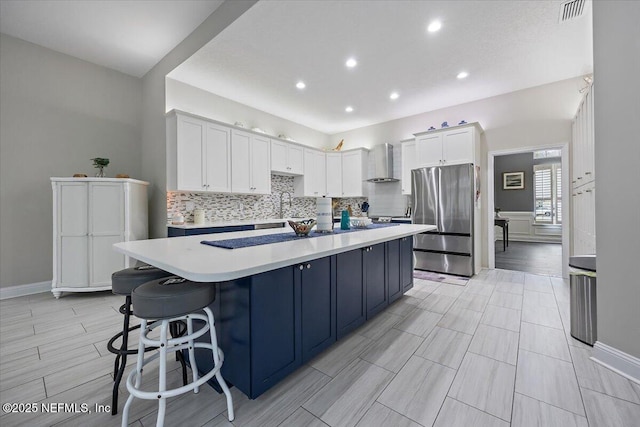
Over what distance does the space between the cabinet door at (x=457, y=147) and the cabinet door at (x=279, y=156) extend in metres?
2.89

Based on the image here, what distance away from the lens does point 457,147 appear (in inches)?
168

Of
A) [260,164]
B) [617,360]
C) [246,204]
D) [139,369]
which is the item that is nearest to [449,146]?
[260,164]

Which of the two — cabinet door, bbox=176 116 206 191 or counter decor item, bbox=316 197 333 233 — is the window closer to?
counter decor item, bbox=316 197 333 233

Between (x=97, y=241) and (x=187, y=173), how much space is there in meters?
1.42

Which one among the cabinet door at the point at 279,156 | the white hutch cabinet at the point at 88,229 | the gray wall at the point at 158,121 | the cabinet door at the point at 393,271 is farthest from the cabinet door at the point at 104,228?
the cabinet door at the point at 393,271

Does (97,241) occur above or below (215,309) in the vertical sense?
above

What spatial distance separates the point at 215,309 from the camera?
1615mm

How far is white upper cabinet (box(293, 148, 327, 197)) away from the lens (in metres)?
5.54

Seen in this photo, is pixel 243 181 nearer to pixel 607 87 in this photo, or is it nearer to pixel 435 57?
pixel 435 57

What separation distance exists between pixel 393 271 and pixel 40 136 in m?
4.95

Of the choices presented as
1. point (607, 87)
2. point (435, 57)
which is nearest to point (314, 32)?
point (435, 57)

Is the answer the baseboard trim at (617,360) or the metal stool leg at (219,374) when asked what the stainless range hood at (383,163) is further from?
the metal stool leg at (219,374)

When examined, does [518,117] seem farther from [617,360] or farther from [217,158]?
[217,158]

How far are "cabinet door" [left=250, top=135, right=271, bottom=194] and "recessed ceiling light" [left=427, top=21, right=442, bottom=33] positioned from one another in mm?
2960
